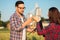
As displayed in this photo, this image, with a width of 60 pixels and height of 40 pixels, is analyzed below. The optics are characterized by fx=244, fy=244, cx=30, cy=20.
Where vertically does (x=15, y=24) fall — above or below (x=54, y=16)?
below

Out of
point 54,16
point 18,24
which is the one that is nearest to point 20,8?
point 18,24

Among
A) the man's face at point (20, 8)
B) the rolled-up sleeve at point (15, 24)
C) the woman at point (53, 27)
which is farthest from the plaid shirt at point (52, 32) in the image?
the man's face at point (20, 8)

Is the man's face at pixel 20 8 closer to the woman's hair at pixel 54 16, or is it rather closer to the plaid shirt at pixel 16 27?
the plaid shirt at pixel 16 27

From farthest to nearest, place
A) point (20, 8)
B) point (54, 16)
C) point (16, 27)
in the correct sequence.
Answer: point (20, 8) < point (16, 27) < point (54, 16)

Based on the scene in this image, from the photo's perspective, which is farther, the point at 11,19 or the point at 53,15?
the point at 11,19

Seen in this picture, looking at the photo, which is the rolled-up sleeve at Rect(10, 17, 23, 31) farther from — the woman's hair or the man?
the woman's hair

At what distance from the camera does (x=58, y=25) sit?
4.02m

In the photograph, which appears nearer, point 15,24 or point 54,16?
point 54,16

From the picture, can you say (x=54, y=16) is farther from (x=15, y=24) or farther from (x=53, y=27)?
(x=15, y=24)

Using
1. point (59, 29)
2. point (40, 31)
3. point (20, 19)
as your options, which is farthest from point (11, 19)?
point (59, 29)

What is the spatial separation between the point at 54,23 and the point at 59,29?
0.13 m

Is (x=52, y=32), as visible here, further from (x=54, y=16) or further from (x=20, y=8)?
(x=20, y=8)

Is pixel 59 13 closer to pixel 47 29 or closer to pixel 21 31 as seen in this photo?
pixel 47 29

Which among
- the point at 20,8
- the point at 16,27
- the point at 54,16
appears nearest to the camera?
the point at 54,16
